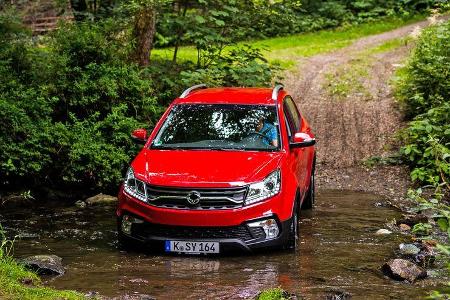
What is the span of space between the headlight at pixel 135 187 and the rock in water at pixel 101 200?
3.40m

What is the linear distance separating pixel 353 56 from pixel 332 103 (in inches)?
256

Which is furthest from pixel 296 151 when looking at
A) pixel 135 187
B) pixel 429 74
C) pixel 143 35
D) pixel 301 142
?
pixel 429 74

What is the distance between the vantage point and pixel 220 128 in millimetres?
9133

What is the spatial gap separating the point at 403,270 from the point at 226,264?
1844 millimetres

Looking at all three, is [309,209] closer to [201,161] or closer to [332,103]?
[201,161]

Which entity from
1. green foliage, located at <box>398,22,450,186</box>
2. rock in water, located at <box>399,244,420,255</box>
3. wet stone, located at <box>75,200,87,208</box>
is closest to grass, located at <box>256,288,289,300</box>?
rock in water, located at <box>399,244,420,255</box>

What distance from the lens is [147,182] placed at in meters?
8.02

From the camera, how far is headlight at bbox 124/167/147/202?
8066 mm

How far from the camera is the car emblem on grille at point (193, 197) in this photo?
780 centimetres

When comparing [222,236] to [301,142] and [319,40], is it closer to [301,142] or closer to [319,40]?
[301,142]

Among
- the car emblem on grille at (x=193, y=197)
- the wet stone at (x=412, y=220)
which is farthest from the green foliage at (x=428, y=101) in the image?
the car emblem on grille at (x=193, y=197)

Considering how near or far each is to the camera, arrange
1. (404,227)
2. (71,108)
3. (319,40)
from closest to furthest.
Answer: (404,227) < (71,108) < (319,40)

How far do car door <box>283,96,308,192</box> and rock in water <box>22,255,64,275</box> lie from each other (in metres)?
3.11

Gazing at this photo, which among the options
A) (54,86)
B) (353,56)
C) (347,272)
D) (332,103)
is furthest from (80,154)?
(353,56)
